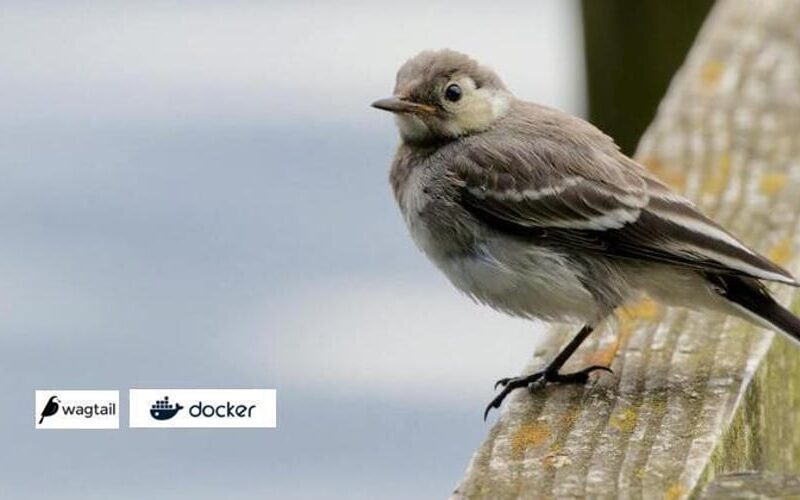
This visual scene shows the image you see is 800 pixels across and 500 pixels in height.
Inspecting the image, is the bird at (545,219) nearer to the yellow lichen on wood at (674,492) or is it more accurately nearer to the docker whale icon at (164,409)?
the docker whale icon at (164,409)

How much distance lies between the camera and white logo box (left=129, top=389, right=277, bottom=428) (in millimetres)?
4836

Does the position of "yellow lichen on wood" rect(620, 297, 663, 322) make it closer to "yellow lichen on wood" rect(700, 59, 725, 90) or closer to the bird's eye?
"yellow lichen on wood" rect(700, 59, 725, 90)

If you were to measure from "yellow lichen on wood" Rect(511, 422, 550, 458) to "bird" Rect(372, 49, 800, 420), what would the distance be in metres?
0.72

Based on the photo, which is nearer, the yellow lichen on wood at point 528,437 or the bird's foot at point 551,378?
the yellow lichen on wood at point 528,437

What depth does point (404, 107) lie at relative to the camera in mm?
5617

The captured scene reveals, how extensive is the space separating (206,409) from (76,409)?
385mm

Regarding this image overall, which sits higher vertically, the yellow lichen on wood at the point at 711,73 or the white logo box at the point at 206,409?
the yellow lichen on wood at the point at 711,73

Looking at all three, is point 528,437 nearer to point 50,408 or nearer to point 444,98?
point 50,408

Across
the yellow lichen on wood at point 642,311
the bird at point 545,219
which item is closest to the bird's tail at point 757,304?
the bird at point 545,219

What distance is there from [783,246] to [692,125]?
0.72 m

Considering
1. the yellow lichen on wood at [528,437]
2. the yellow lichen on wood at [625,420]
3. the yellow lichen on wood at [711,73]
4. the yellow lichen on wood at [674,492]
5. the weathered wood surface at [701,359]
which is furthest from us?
the yellow lichen on wood at [711,73]

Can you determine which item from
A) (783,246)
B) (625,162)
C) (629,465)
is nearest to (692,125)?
(625,162)

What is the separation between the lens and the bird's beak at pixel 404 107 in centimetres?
557

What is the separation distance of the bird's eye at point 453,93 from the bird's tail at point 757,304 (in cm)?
142
